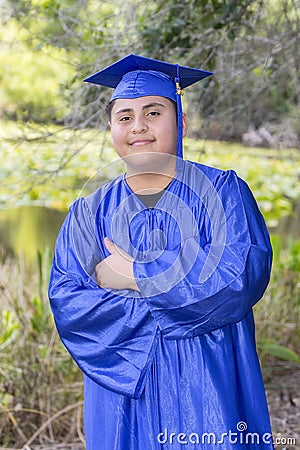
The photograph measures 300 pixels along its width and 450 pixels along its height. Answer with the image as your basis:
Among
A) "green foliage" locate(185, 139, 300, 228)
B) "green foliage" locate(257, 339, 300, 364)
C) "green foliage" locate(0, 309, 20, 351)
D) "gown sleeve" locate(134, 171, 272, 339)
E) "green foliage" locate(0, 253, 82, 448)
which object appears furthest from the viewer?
"green foliage" locate(185, 139, 300, 228)

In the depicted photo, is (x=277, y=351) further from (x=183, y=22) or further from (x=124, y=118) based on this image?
(x=124, y=118)

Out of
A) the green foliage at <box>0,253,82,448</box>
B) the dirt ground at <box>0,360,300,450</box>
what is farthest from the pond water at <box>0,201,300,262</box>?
the dirt ground at <box>0,360,300,450</box>

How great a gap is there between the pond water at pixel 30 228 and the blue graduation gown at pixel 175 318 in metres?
5.00

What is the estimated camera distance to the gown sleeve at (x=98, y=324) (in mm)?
1728

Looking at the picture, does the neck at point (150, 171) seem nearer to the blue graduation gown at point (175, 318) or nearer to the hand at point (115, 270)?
the blue graduation gown at point (175, 318)

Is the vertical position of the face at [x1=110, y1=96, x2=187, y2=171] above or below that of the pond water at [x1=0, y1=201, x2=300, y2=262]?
below

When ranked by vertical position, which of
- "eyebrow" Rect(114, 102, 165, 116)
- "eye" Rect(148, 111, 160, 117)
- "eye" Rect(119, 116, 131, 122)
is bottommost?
"eye" Rect(119, 116, 131, 122)

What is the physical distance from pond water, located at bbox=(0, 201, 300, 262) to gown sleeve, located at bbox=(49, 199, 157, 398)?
4.99 metres

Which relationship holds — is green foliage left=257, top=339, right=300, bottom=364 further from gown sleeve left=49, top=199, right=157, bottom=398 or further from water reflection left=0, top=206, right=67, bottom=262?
water reflection left=0, top=206, right=67, bottom=262

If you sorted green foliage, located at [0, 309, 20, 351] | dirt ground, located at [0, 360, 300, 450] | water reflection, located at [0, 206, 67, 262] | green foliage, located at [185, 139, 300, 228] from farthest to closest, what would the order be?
green foliage, located at [185, 139, 300, 228]
water reflection, located at [0, 206, 67, 262]
green foliage, located at [0, 309, 20, 351]
dirt ground, located at [0, 360, 300, 450]

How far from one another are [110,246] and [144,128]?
342mm

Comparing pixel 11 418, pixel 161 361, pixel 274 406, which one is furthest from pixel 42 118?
pixel 161 361

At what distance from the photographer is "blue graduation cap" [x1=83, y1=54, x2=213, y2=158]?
1.84 metres

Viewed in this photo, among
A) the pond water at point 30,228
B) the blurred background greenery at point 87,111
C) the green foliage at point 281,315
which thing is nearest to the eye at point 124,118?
the blurred background greenery at point 87,111
